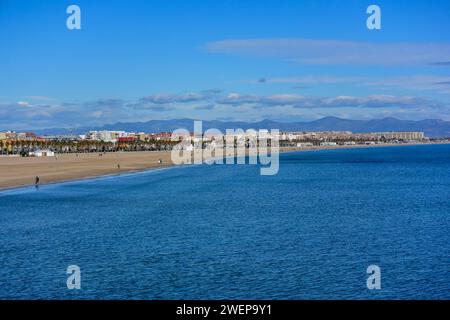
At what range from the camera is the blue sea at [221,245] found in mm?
16016

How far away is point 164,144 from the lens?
559 feet

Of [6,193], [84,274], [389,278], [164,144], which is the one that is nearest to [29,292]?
[84,274]

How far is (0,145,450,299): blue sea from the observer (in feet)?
52.5

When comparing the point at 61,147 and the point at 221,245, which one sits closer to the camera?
the point at 221,245

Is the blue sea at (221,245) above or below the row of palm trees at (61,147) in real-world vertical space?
below

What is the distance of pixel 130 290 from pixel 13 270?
4.01 metres

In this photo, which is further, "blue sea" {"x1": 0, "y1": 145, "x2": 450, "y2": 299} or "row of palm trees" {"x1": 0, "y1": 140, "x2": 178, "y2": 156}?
"row of palm trees" {"x1": 0, "y1": 140, "x2": 178, "y2": 156}

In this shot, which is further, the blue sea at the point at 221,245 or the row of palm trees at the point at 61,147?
the row of palm trees at the point at 61,147

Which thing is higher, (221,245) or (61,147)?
(61,147)

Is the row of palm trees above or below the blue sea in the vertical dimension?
above

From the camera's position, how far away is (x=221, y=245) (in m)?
21.7
